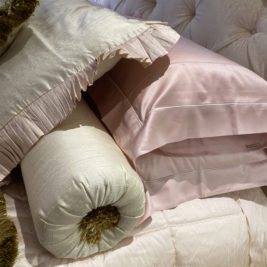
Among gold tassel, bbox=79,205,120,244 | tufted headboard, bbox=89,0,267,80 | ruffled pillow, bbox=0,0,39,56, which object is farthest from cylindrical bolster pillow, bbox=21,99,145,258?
tufted headboard, bbox=89,0,267,80

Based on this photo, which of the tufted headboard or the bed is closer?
the bed

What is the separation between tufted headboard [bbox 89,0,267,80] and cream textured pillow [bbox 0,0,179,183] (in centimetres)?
28

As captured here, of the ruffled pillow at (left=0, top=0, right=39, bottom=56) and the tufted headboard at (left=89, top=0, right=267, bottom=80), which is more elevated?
the ruffled pillow at (left=0, top=0, right=39, bottom=56)

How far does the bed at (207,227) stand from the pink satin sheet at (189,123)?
37 mm

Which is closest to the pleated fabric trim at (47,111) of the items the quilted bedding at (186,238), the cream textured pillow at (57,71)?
the cream textured pillow at (57,71)

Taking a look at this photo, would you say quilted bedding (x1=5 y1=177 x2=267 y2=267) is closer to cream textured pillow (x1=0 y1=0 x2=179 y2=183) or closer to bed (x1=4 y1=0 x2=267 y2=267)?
bed (x1=4 y1=0 x2=267 y2=267)

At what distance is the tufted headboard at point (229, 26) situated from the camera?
2.84ft

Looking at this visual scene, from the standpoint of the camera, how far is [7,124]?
0.63 metres

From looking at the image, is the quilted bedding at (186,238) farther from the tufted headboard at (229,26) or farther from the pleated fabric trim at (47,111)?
the tufted headboard at (229,26)

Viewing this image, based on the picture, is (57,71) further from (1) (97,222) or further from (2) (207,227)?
(2) (207,227)

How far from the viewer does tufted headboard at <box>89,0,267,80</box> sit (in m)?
0.86

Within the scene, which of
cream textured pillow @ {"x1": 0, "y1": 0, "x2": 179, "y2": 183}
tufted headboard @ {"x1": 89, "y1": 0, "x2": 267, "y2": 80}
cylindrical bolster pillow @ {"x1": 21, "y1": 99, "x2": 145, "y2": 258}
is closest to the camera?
cylindrical bolster pillow @ {"x1": 21, "y1": 99, "x2": 145, "y2": 258}

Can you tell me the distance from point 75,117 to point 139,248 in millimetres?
294

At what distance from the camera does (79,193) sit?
0.53m
